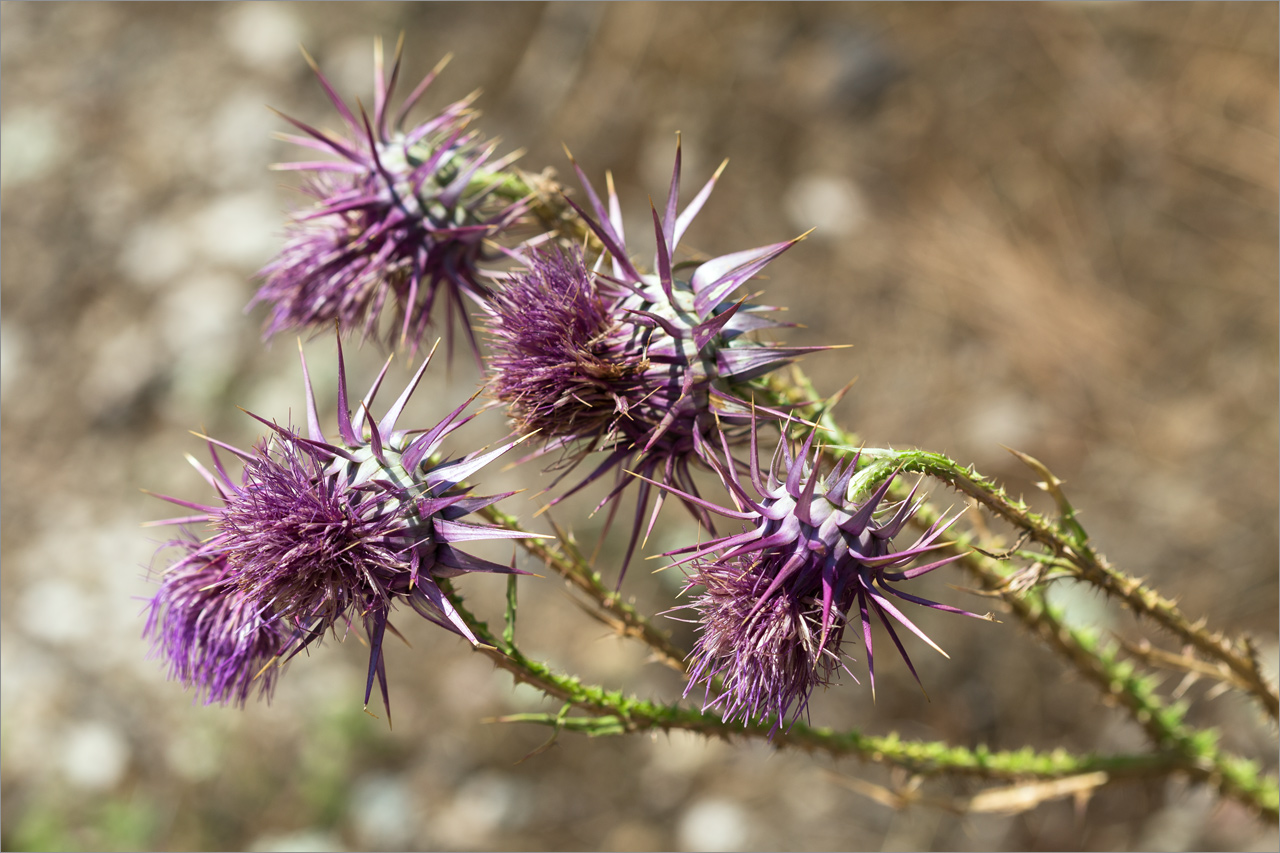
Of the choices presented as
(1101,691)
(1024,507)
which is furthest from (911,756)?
(1024,507)

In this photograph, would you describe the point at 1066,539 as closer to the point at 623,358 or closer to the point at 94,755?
the point at 623,358

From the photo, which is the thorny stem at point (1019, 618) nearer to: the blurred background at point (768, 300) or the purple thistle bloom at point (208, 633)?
the purple thistle bloom at point (208, 633)

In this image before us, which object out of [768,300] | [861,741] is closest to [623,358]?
[861,741]

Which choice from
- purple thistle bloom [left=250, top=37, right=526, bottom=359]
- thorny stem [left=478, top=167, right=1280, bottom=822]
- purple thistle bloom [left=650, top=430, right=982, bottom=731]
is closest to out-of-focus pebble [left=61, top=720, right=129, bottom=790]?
purple thistle bloom [left=250, top=37, right=526, bottom=359]

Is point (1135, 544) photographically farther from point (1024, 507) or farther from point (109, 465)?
point (109, 465)

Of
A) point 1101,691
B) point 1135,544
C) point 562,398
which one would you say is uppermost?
point 1135,544

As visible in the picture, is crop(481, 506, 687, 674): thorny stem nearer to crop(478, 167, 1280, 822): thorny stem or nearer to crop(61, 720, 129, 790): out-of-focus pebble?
crop(478, 167, 1280, 822): thorny stem
